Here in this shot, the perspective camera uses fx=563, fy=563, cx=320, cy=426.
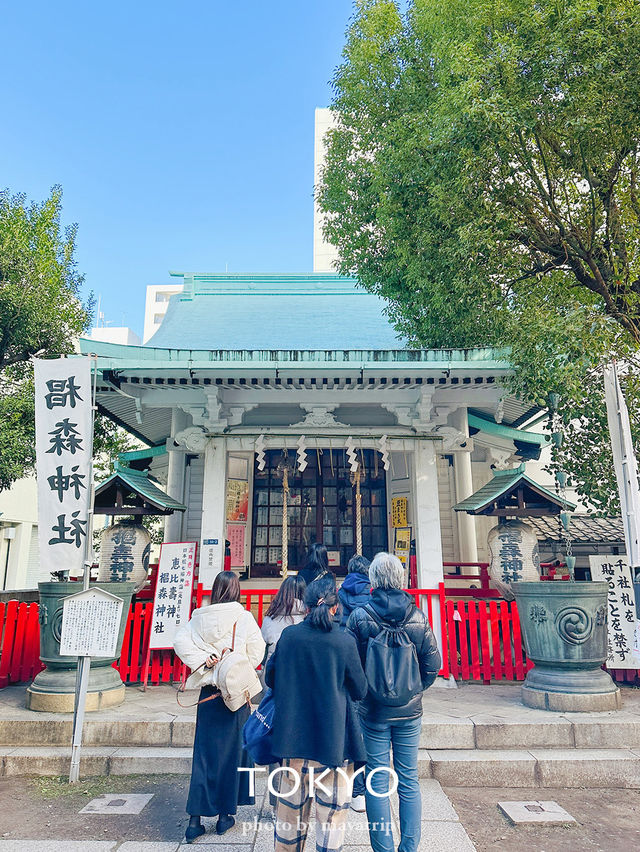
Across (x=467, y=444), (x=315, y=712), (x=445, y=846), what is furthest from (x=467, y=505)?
(x=315, y=712)

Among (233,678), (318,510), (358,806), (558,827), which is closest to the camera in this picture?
(233,678)

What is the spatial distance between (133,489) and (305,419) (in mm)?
2888

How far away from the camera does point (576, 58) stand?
6.40 meters

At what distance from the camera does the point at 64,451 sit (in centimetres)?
608

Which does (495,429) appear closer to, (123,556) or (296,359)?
(296,359)

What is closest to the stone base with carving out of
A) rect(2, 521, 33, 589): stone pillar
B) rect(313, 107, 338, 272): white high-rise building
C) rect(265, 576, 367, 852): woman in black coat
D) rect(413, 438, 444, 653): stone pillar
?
rect(413, 438, 444, 653): stone pillar

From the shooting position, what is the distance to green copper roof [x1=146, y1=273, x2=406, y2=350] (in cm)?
1051

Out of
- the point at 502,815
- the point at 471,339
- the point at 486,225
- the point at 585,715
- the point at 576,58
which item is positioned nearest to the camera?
the point at 502,815

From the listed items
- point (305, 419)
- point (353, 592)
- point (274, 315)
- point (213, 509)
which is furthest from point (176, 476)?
point (353, 592)

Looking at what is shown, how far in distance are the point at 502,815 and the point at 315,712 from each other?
8.33 feet

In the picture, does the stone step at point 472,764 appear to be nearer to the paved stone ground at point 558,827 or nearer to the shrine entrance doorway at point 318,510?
the paved stone ground at point 558,827

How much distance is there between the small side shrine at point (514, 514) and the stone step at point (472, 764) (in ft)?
8.19

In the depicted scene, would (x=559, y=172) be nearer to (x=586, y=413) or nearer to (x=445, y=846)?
(x=586, y=413)

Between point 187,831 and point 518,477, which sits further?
point 518,477
